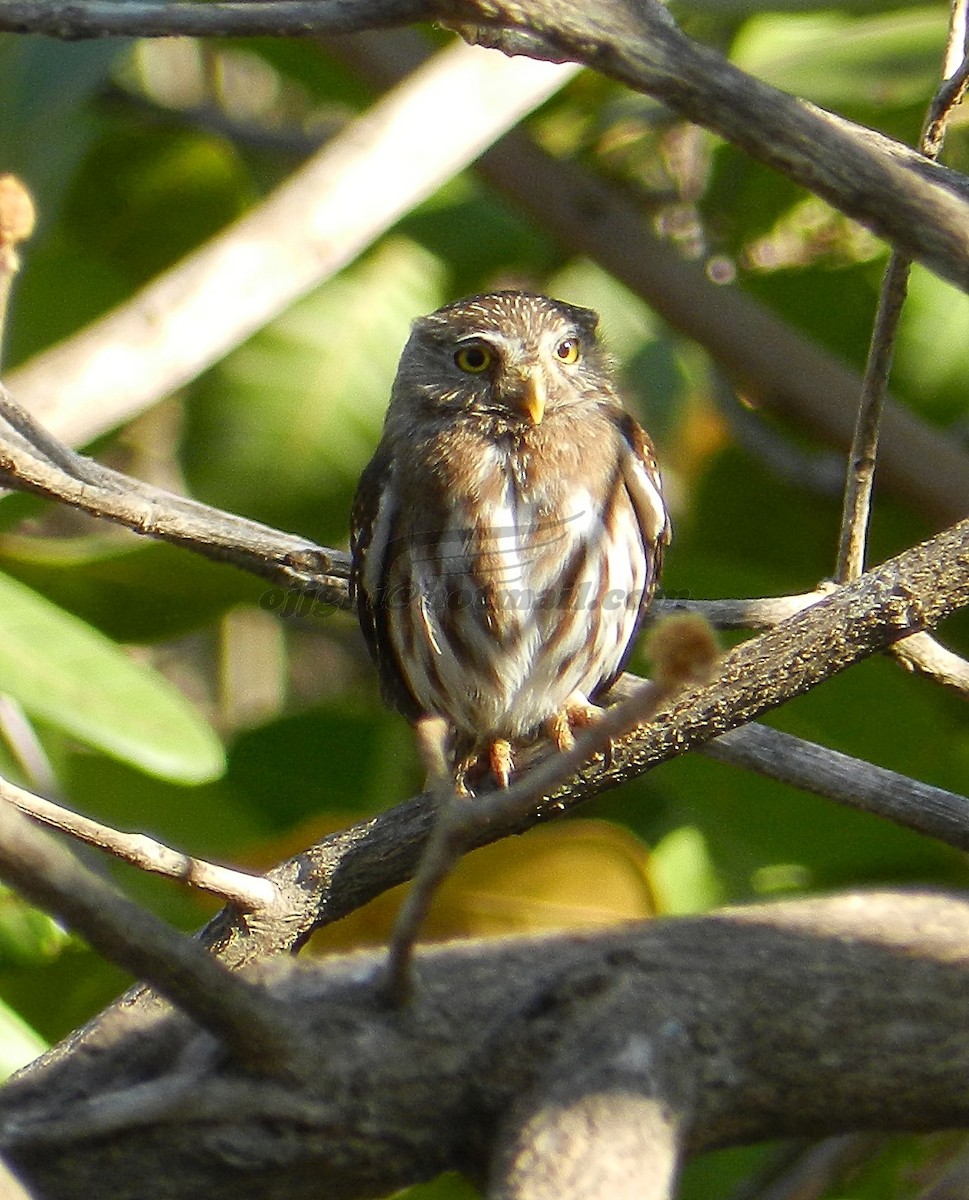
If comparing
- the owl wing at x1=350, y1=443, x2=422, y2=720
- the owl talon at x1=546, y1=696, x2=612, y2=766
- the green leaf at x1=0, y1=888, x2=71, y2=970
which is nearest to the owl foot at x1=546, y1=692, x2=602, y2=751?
the owl talon at x1=546, y1=696, x2=612, y2=766

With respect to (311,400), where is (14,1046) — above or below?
below

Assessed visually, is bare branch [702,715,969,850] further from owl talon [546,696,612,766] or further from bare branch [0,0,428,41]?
bare branch [0,0,428,41]

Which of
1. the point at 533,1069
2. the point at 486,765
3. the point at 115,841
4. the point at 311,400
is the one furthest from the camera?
the point at 311,400

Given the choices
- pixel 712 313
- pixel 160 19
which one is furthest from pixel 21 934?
pixel 712 313

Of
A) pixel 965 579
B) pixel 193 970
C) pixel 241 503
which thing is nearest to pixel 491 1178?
pixel 193 970

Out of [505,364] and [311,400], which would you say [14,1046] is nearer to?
[505,364]

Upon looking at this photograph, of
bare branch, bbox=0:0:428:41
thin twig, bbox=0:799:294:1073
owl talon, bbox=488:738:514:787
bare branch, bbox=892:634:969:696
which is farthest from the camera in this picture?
owl talon, bbox=488:738:514:787

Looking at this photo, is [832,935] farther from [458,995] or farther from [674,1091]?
[458,995]
